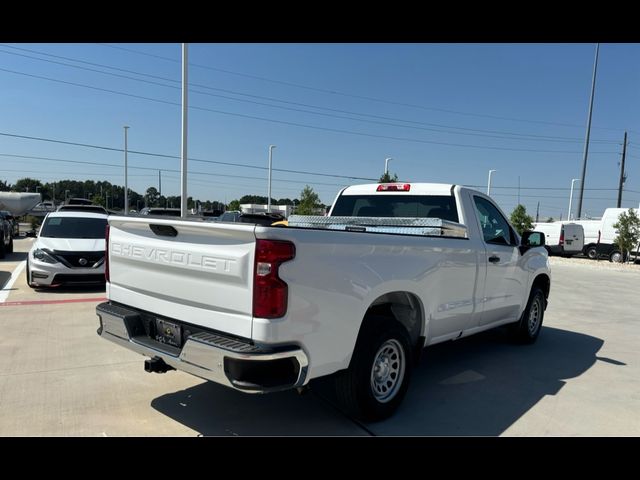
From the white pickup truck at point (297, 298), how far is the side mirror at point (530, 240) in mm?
1116

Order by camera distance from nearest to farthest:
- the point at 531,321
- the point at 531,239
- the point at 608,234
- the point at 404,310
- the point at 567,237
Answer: the point at 404,310, the point at 531,239, the point at 531,321, the point at 608,234, the point at 567,237

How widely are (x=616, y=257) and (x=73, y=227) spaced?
24959 mm

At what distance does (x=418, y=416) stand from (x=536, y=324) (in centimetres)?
351

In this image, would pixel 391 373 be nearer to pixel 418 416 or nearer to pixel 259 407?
pixel 418 416

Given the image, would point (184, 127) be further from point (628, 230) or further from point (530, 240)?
point (628, 230)

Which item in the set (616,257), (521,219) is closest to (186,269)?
(616,257)

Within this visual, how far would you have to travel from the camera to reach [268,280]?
9.32 ft

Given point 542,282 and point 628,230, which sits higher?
point 628,230

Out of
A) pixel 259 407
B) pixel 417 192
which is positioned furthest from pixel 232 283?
pixel 417 192

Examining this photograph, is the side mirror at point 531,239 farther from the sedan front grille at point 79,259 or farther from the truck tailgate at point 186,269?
→ the sedan front grille at point 79,259

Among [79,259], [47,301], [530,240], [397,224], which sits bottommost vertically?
[47,301]

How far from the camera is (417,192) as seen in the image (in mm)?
5434
